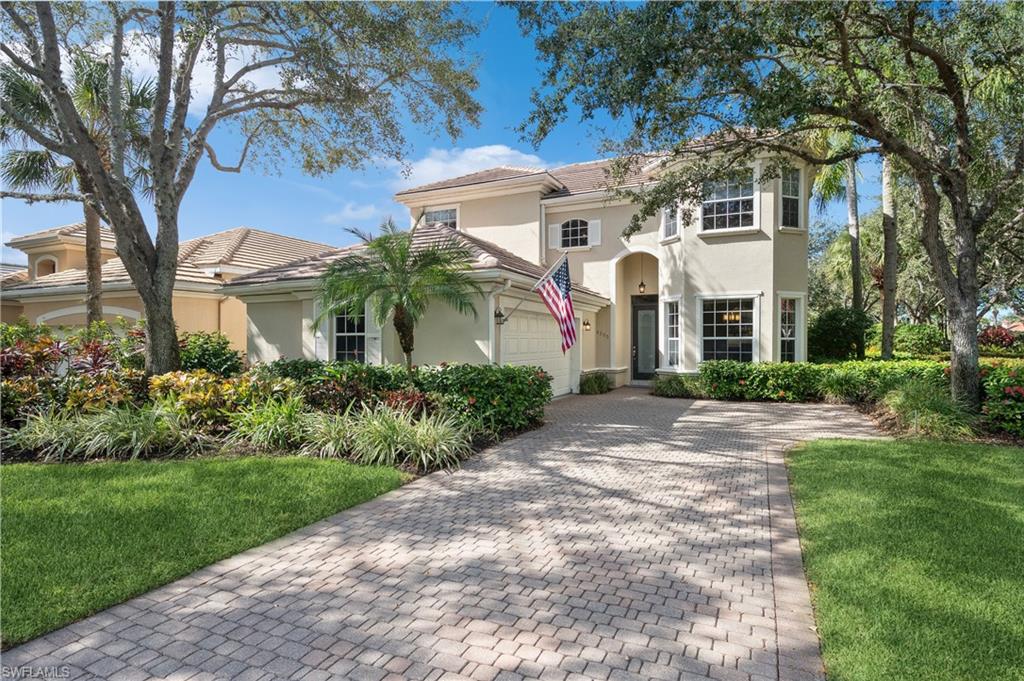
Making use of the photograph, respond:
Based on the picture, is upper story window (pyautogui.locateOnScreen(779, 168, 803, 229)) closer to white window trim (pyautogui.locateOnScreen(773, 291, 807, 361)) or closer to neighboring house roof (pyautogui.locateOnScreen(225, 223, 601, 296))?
white window trim (pyautogui.locateOnScreen(773, 291, 807, 361))

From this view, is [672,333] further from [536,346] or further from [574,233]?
[536,346]

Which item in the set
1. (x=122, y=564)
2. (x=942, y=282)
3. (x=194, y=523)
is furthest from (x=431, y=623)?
(x=942, y=282)

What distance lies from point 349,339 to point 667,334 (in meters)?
9.64

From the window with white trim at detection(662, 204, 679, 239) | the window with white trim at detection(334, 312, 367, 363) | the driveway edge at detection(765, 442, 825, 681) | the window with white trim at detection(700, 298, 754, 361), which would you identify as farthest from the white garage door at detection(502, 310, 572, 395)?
the driveway edge at detection(765, 442, 825, 681)

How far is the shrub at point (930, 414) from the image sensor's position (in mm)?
9156

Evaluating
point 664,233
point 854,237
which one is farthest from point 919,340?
point 664,233

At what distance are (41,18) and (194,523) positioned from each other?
31.3 ft

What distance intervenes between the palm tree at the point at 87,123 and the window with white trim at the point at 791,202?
16705 mm

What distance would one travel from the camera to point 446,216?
66.4 feet

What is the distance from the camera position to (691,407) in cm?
1373

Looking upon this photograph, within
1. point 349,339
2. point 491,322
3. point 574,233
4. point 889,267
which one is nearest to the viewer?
point 491,322

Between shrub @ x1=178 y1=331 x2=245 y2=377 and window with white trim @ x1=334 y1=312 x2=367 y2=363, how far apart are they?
2.64m

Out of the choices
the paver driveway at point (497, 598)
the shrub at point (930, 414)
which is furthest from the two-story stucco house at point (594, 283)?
the paver driveway at point (497, 598)
